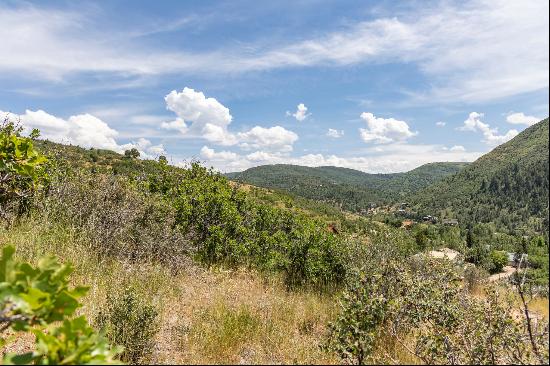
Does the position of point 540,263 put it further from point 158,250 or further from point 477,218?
point 477,218

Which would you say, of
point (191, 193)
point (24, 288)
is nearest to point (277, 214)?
point (191, 193)

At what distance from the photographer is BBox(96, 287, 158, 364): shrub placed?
3.77 m

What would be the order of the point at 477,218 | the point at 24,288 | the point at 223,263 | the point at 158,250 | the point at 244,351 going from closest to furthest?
the point at 24,288 → the point at 244,351 → the point at 158,250 → the point at 223,263 → the point at 477,218

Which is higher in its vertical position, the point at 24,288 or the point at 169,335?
the point at 24,288

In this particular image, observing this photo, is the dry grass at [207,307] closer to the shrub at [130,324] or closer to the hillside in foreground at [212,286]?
the hillside in foreground at [212,286]

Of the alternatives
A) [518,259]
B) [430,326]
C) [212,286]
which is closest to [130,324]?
[212,286]

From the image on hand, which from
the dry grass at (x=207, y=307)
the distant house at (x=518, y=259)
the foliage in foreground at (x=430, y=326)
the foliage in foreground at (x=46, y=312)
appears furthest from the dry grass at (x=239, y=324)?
the distant house at (x=518, y=259)

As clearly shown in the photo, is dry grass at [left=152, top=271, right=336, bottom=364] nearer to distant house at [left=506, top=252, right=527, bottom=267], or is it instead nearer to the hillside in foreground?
the hillside in foreground

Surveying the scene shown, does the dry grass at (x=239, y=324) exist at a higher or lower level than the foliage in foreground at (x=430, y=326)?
lower

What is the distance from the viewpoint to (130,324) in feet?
13.2

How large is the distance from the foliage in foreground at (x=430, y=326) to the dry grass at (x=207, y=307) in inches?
17.1

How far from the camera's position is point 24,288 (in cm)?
168

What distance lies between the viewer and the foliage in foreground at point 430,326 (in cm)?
318

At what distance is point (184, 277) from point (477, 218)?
6781 inches
